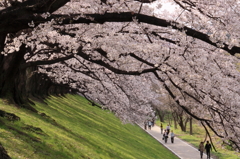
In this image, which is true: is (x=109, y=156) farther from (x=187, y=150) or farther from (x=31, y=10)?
(x=187, y=150)

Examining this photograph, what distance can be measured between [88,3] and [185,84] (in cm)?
467

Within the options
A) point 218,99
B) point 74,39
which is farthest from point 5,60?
point 218,99

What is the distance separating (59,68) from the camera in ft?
75.5

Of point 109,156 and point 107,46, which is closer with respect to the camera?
point 107,46

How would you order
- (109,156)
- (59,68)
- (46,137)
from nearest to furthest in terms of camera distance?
(46,137), (109,156), (59,68)

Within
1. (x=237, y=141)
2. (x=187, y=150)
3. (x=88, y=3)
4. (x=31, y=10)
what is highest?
(x=88, y=3)

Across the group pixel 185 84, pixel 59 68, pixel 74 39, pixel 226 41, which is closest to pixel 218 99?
pixel 185 84

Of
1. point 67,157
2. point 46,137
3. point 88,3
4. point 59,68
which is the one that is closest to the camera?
point 88,3

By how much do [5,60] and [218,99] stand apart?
29.0 ft

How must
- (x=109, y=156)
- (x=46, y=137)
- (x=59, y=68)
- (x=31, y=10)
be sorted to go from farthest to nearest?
(x=59, y=68) < (x=109, y=156) < (x=46, y=137) < (x=31, y=10)

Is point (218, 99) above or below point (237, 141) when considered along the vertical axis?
above

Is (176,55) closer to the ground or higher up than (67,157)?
higher up

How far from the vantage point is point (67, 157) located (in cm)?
1159

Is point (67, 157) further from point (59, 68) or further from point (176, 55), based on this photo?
point (59, 68)
